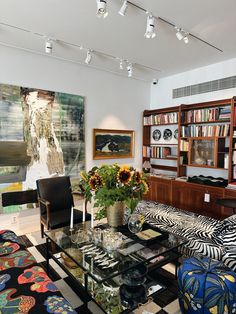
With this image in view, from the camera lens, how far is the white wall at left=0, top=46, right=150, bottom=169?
3.26 m

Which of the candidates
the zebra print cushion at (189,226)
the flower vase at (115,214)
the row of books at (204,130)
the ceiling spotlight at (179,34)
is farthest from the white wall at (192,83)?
the flower vase at (115,214)

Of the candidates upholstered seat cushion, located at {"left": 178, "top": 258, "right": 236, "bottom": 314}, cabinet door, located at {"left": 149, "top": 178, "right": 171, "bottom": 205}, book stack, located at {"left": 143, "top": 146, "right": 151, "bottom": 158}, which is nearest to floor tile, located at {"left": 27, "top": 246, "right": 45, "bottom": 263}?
upholstered seat cushion, located at {"left": 178, "top": 258, "right": 236, "bottom": 314}

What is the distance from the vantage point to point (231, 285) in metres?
1.52

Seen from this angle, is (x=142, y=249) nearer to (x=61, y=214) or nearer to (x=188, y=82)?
(x=61, y=214)

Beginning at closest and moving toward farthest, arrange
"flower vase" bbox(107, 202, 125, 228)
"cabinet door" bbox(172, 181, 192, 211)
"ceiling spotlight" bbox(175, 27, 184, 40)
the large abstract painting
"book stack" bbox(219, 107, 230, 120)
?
1. "flower vase" bbox(107, 202, 125, 228)
2. "ceiling spotlight" bbox(175, 27, 184, 40)
3. the large abstract painting
4. "book stack" bbox(219, 107, 230, 120)
5. "cabinet door" bbox(172, 181, 192, 211)

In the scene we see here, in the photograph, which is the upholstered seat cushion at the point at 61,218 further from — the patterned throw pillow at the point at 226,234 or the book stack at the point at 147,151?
the book stack at the point at 147,151

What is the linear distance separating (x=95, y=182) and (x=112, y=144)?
95.7 inches

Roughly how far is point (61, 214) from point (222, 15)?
3028mm

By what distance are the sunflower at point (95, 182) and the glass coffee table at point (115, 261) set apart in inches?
18.1

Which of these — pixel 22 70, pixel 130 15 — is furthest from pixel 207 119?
pixel 22 70

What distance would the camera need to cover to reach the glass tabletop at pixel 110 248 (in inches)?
66.5

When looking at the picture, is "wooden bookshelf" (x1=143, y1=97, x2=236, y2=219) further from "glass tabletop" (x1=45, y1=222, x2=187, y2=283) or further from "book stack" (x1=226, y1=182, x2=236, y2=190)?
"glass tabletop" (x1=45, y1=222, x2=187, y2=283)

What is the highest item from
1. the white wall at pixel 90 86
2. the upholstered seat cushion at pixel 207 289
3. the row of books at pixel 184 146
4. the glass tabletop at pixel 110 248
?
the white wall at pixel 90 86

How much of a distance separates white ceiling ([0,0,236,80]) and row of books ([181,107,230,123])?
2.68ft
